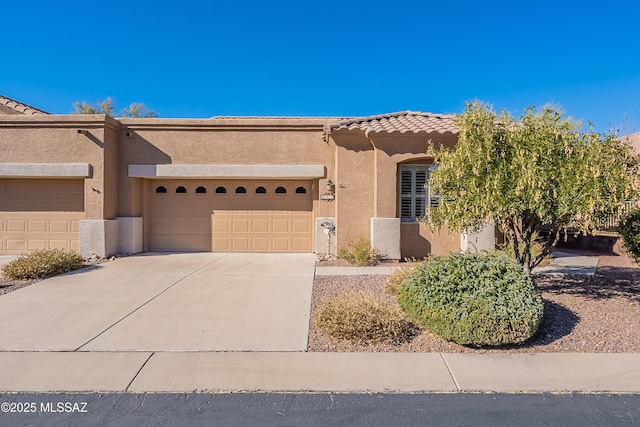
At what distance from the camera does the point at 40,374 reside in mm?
4055

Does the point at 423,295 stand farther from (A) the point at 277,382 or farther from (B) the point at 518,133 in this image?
(B) the point at 518,133

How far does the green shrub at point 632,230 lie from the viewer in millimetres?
6363

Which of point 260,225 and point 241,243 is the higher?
point 260,225

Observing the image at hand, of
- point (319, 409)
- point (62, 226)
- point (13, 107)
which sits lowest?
point (319, 409)

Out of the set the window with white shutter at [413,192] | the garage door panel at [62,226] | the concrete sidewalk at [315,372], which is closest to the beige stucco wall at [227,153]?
the window with white shutter at [413,192]

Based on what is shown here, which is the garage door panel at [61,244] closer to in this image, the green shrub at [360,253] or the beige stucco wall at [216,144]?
the beige stucco wall at [216,144]

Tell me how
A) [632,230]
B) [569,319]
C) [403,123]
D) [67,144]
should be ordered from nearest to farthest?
[569,319]
[632,230]
[67,144]
[403,123]

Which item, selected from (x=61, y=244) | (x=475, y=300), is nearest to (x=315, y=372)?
(x=475, y=300)

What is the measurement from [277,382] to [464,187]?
150 inches

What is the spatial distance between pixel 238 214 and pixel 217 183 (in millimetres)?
1178

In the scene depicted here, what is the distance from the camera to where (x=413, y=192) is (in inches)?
436

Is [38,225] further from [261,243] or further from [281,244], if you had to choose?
[281,244]

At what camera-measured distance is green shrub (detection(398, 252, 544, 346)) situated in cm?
451

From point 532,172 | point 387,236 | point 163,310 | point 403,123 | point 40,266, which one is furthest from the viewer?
point 403,123
